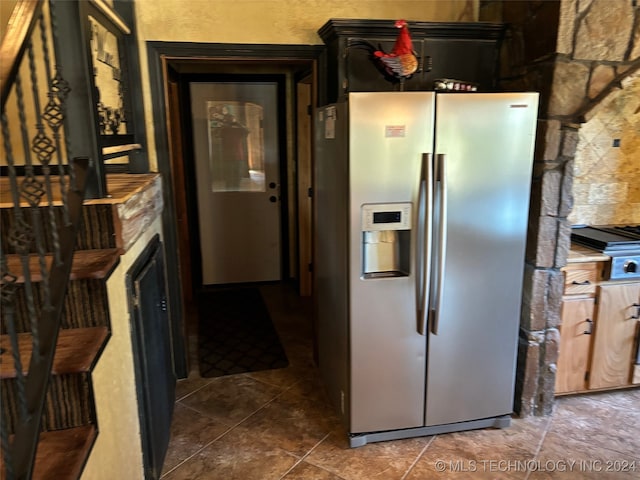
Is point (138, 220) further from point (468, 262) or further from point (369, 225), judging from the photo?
point (468, 262)

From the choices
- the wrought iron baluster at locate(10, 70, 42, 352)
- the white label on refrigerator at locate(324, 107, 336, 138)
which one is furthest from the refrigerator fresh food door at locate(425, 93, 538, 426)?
the wrought iron baluster at locate(10, 70, 42, 352)

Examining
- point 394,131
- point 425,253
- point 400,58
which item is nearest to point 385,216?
point 425,253

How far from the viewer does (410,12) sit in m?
2.95

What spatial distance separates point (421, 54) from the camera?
109 inches

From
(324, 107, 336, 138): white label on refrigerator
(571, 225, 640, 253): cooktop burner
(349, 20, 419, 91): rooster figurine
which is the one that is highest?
(349, 20, 419, 91): rooster figurine

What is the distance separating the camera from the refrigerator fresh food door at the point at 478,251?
226 centimetres

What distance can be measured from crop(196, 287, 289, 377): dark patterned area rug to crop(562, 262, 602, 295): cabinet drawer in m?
1.90

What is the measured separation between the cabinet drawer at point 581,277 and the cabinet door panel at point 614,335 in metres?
0.07

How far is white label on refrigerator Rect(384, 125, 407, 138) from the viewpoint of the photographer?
2.18m

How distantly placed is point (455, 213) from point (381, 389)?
982 mm

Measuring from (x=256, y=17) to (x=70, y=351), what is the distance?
215 cm

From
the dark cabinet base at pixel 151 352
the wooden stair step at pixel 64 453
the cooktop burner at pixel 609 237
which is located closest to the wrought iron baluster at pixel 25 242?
the wooden stair step at pixel 64 453

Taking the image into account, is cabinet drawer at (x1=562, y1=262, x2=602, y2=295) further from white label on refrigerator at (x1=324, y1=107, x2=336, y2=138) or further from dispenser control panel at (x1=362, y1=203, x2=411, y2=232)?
white label on refrigerator at (x1=324, y1=107, x2=336, y2=138)

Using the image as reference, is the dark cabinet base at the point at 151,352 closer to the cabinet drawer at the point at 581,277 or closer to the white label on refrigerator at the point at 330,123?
the white label on refrigerator at the point at 330,123
